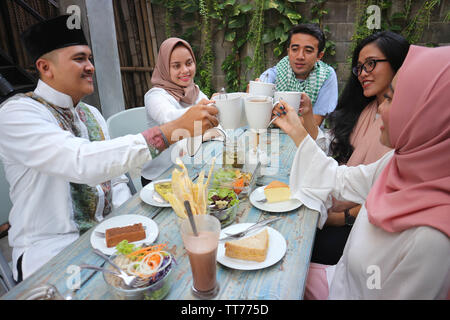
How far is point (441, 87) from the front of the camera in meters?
1.03

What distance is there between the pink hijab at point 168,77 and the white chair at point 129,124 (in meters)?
0.36

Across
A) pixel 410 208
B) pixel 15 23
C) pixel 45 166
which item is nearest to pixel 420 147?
pixel 410 208

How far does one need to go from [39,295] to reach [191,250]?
50 cm

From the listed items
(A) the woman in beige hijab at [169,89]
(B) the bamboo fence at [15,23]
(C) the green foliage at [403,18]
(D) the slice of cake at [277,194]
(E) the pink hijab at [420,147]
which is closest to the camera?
(E) the pink hijab at [420,147]

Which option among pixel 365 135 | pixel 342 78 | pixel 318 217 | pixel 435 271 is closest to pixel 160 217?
pixel 318 217

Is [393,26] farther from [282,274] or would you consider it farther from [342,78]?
[282,274]

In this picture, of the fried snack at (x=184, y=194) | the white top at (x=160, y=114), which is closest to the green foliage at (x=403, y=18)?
the white top at (x=160, y=114)

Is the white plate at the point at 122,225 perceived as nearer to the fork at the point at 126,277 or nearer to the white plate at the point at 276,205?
the fork at the point at 126,277

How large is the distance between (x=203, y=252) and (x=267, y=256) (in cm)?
32

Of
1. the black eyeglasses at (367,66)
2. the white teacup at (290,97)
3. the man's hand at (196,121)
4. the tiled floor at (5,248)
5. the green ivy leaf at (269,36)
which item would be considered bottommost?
Result: the tiled floor at (5,248)

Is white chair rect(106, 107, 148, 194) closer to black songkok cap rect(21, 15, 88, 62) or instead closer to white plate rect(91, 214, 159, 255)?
black songkok cap rect(21, 15, 88, 62)

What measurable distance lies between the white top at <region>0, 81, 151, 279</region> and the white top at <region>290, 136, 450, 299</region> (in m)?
0.87

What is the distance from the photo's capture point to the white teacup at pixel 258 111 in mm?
1371

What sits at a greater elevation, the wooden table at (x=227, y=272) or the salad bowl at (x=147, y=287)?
the salad bowl at (x=147, y=287)
